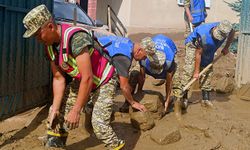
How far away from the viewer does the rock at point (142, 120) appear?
4.96 m

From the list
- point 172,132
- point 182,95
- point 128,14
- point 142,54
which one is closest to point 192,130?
point 172,132

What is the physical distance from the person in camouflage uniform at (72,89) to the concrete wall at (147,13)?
1228cm

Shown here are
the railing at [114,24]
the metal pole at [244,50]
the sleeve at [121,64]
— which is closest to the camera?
the sleeve at [121,64]

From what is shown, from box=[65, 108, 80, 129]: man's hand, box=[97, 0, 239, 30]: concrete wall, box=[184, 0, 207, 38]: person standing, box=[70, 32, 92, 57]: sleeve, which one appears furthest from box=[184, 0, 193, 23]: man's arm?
box=[97, 0, 239, 30]: concrete wall

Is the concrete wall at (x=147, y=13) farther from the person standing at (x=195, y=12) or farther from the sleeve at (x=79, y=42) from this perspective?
the sleeve at (x=79, y=42)

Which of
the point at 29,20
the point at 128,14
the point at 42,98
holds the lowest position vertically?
the point at 42,98

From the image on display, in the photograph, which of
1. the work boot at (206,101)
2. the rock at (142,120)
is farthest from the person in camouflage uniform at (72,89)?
the work boot at (206,101)

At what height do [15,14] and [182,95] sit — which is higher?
[15,14]

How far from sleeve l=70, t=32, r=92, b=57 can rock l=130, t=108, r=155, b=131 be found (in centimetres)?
175

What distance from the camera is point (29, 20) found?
3.30 meters

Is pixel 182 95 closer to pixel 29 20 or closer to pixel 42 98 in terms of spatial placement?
pixel 42 98

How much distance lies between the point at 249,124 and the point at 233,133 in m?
0.57

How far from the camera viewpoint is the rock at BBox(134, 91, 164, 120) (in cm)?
532

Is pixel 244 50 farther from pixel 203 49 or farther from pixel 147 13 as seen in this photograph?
pixel 147 13
